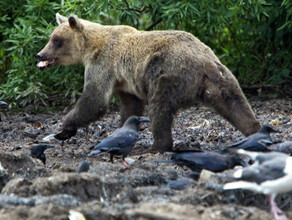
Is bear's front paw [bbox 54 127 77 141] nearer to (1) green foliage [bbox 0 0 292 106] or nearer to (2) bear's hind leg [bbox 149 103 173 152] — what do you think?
(2) bear's hind leg [bbox 149 103 173 152]

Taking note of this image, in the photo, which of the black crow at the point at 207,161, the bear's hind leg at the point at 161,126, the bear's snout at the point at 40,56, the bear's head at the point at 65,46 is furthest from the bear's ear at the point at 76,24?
the black crow at the point at 207,161

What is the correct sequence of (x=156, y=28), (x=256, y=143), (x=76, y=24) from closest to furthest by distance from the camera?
(x=256, y=143) → (x=76, y=24) → (x=156, y=28)

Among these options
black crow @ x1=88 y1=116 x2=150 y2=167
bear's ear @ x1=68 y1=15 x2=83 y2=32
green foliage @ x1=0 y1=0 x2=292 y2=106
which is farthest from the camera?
green foliage @ x1=0 y1=0 x2=292 y2=106

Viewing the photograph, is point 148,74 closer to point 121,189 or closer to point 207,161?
point 207,161

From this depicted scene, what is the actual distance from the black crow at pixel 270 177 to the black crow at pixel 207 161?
1.19 meters

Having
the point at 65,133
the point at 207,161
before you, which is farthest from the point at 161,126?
the point at 207,161

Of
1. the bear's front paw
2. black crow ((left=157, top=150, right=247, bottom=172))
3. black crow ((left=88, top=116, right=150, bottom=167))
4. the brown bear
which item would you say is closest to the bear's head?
the brown bear

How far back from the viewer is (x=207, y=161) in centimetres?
699

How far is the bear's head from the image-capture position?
9953 mm

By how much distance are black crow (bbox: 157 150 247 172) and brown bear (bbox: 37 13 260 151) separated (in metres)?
1.61

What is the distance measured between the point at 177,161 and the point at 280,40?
625 cm

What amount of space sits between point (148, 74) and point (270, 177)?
3610 mm

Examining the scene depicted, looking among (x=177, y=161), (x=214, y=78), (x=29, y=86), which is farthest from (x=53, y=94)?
(x=177, y=161)

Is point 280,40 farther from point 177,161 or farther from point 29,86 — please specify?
point 177,161
